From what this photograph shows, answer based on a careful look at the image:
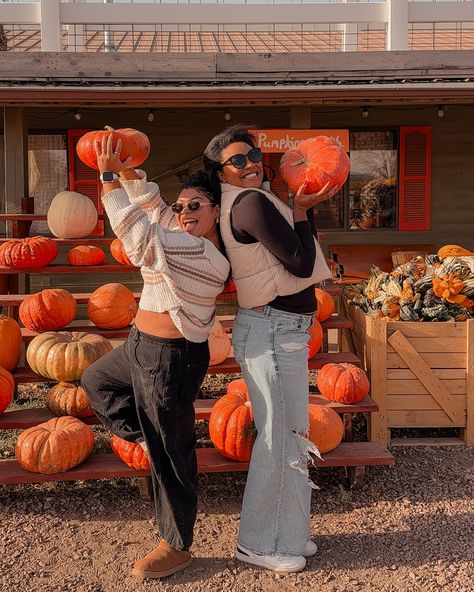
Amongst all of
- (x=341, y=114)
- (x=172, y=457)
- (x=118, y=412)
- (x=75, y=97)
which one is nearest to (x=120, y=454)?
(x=118, y=412)

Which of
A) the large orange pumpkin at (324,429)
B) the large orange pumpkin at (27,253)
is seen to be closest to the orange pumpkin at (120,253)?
the large orange pumpkin at (27,253)

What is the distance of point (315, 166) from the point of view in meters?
3.19

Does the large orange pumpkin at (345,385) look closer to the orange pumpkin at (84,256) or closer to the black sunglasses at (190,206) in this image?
the black sunglasses at (190,206)

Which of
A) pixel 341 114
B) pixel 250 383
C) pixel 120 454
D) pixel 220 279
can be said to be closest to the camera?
pixel 220 279

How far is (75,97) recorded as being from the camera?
7285 mm

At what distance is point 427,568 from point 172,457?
1364mm

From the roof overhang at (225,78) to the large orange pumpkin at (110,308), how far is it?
3063mm

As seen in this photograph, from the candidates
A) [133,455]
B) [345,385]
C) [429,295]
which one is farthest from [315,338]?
[133,455]

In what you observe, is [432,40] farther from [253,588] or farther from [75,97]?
[253,588]

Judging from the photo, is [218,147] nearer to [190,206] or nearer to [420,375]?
[190,206]

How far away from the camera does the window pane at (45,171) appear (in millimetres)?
10117

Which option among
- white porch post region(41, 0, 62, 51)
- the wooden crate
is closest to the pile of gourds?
the wooden crate

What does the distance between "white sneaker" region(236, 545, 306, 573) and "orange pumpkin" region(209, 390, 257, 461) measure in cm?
71

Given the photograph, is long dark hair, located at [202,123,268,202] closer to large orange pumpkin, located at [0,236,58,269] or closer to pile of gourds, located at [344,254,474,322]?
pile of gourds, located at [344,254,474,322]
